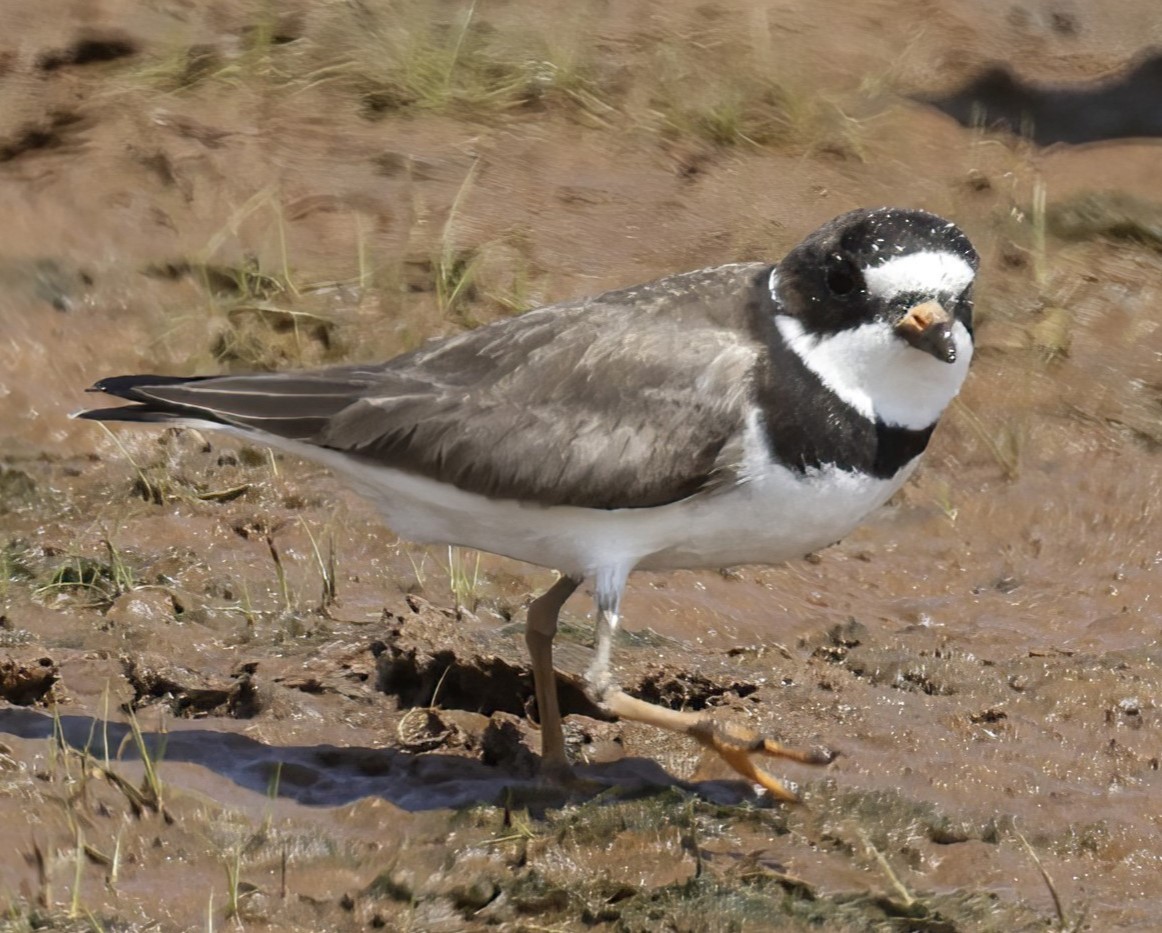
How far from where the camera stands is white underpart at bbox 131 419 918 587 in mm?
5766

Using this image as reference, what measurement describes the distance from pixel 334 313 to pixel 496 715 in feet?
11.2

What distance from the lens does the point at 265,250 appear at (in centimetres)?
943

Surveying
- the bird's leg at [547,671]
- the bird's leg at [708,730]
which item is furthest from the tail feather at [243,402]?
the bird's leg at [708,730]

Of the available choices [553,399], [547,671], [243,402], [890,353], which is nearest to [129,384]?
[243,402]

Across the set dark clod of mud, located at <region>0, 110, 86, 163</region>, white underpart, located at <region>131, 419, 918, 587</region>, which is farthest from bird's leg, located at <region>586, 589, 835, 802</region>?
dark clod of mud, located at <region>0, 110, 86, 163</region>

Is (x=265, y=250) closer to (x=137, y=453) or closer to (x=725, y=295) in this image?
(x=137, y=453)

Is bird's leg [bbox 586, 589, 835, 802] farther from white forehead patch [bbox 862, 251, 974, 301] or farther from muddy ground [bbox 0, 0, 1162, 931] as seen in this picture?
white forehead patch [bbox 862, 251, 974, 301]

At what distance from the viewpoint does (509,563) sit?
8000mm

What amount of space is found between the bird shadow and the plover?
159 millimetres

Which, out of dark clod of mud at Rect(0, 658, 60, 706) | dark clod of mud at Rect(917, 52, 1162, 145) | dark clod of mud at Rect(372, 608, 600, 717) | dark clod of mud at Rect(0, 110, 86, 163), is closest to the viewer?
dark clod of mud at Rect(0, 658, 60, 706)

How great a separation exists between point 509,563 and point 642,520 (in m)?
2.16

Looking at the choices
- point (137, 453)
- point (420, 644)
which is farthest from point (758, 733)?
point (137, 453)

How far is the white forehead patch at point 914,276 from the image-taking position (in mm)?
5734

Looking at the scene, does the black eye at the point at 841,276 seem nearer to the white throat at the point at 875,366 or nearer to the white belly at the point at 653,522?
the white throat at the point at 875,366
